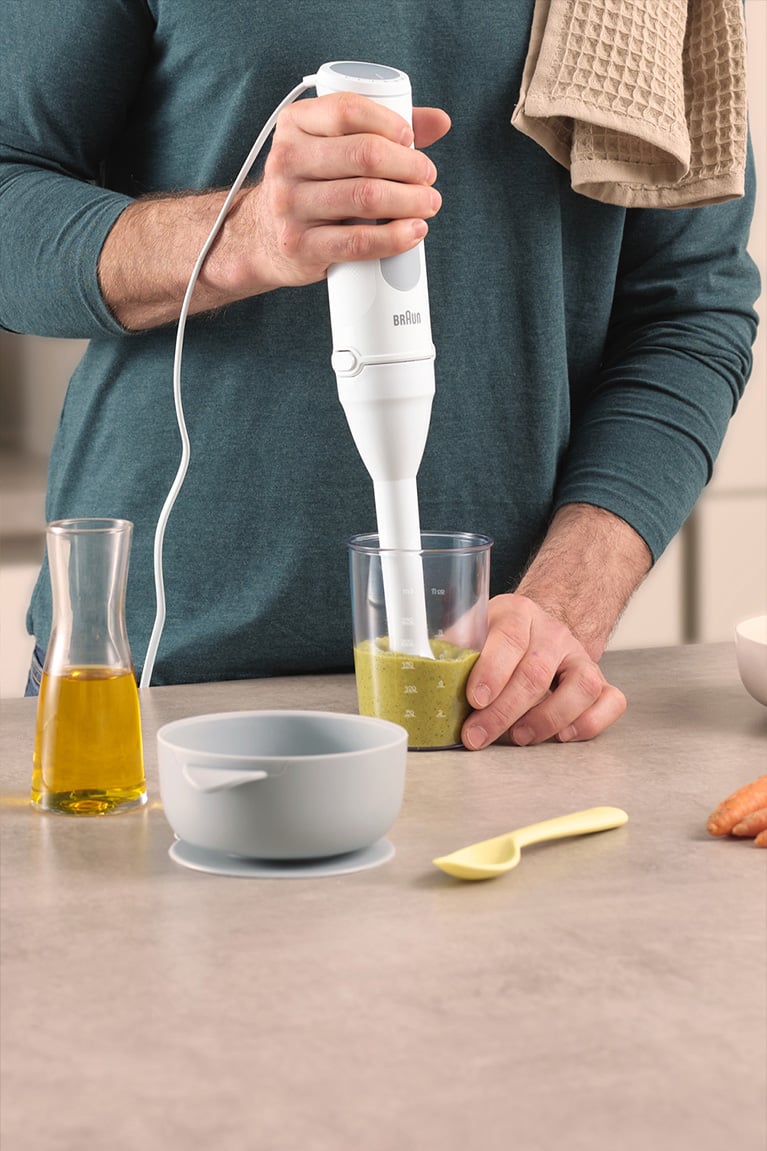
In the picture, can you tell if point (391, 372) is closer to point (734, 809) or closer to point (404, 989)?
point (734, 809)

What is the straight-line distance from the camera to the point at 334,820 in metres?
0.72

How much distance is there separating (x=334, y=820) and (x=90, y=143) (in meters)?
0.88

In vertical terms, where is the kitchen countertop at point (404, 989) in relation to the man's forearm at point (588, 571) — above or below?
below

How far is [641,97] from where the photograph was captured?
4.28 feet

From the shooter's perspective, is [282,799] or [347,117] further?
[347,117]

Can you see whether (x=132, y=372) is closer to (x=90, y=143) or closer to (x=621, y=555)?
(x=90, y=143)

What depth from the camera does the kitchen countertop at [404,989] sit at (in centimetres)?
48

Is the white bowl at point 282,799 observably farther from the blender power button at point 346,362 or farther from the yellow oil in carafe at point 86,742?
the blender power button at point 346,362

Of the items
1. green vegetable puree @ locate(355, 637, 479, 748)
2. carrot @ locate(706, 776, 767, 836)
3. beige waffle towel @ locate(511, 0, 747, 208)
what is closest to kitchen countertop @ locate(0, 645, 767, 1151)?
carrot @ locate(706, 776, 767, 836)

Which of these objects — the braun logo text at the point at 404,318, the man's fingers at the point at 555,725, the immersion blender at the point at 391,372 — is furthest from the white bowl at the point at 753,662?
the braun logo text at the point at 404,318

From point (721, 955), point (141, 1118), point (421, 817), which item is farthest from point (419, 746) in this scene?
point (141, 1118)

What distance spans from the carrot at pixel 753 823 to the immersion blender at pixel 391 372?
29 centimetres

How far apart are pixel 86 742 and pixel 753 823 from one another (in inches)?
15.5

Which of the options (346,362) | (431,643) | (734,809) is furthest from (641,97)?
(734,809)
